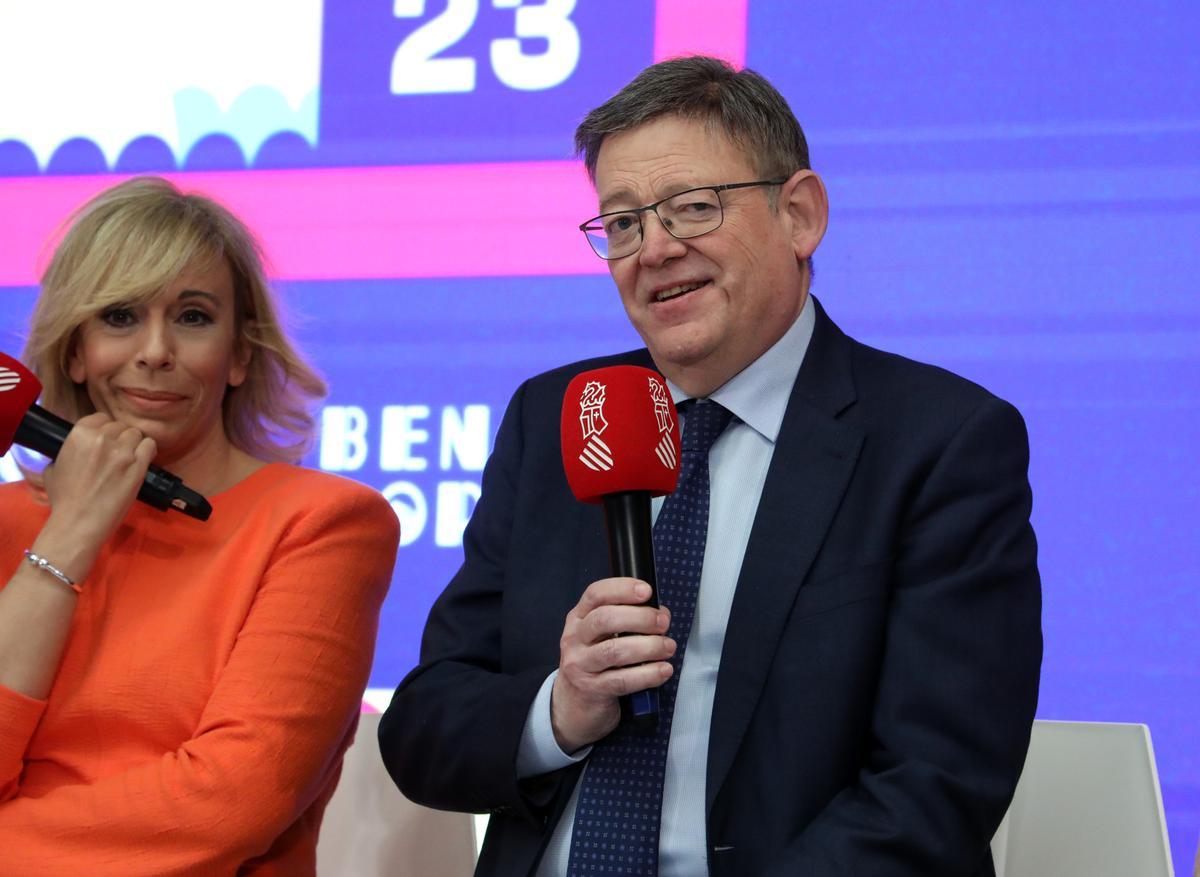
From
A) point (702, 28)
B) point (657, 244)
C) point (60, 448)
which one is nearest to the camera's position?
point (657, 244)

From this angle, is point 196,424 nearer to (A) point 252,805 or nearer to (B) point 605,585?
(A) point 252,805

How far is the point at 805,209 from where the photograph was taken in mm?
2508

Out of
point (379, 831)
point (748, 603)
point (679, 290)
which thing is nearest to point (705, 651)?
point (748, 603)

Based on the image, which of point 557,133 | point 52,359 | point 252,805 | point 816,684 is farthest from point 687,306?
point 557,133

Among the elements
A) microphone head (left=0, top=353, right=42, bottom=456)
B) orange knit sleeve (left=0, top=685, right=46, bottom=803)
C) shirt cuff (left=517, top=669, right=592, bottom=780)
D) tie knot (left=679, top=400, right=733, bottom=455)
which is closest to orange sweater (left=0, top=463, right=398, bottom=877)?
orange knit sleeve (left=0, top=685, right=46, bottom=803)

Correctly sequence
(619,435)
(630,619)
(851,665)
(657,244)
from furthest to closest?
1. (657,244)
2. (851,665)
3. (619,435)
4. (630,619)

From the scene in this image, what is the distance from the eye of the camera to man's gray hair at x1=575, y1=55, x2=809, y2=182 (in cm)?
242

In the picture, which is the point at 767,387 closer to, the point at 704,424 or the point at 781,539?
the point at 704,424

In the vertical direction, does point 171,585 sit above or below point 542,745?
above

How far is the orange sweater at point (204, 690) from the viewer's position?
7.81 feet

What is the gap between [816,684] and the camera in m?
2.16

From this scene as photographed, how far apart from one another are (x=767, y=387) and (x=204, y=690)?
3.68ft

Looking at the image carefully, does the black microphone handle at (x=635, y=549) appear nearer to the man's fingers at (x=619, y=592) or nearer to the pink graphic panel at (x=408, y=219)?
the man's fingers at (x=619, y=592)

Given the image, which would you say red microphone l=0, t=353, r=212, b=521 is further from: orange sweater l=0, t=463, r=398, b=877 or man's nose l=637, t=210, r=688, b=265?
man's nose l=637, t=210, r=688, b=265
